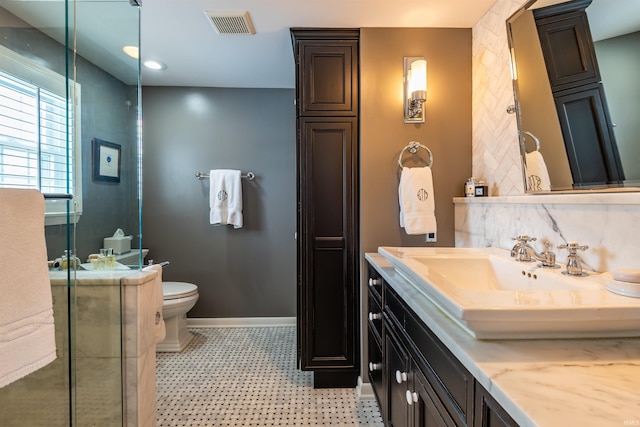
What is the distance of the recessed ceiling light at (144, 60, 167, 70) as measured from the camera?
2.34 m

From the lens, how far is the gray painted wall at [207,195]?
2848 mm

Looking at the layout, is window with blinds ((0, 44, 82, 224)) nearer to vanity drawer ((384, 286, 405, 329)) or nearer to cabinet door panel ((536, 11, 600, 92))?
vanity drawer ((384, 286, 405, 329))

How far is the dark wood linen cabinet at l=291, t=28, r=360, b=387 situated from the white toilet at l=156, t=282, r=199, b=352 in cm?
106

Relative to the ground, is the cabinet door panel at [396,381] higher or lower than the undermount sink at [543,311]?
lower

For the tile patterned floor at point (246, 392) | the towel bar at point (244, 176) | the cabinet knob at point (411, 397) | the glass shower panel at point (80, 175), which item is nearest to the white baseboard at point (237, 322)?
the tile patterned floor at point (246, 392)

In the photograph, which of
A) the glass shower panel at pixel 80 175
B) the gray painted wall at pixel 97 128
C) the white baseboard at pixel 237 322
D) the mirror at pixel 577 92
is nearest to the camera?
the mirror at pixel 577 92

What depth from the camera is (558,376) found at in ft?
1.84

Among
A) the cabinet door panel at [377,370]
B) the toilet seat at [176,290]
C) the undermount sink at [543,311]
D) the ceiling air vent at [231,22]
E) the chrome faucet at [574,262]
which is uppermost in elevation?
the ceiling air vent at [231,22]

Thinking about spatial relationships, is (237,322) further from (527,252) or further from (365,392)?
(527,252)

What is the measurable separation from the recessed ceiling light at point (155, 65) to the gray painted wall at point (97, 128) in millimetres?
906

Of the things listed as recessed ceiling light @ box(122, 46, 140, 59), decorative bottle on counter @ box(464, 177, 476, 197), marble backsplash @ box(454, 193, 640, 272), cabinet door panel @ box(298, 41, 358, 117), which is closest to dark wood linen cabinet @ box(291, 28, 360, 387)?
cabinet door panel @ box(298, 41, 358, 117)

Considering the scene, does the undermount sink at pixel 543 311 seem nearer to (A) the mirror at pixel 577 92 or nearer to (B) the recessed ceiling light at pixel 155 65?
(A) the mirror at pixel 577 92

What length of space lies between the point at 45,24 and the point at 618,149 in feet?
7.59

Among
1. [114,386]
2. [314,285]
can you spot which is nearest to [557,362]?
[314,285]
